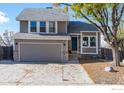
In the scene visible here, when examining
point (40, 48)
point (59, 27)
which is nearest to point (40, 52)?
point (40, 48)

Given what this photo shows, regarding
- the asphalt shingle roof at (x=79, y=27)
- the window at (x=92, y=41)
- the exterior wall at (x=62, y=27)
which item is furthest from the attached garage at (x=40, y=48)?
the window at (x=92, y=41)

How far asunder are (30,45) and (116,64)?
9.56m

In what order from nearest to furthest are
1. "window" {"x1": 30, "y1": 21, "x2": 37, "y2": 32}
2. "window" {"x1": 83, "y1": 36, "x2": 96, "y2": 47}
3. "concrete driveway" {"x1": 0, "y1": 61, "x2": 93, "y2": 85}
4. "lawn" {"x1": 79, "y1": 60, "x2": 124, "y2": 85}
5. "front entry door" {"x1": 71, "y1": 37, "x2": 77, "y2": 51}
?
"concrete driveway" {"x1": 0, "y1": 61, "x2": 93, "y2": 85}
"lawn" {"x1": 79, "y1": 60, "x2": 124, "y2": 85}
"window" {"x1": 30, "y1": 21, "x2": 37, "y2": 32}
"window" {"x1": 83, "y1": 36, "x2": 96, "y2": 47}
"front entry door" {"x1": 71, "y1": 37, "x2": 77, "y2": 51}

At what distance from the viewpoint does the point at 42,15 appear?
1120 inches

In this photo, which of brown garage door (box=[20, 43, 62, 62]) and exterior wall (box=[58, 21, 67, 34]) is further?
exterior wall (box=[58, 21, 67, 34])

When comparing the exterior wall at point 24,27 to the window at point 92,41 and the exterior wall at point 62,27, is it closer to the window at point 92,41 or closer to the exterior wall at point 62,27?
the exterior wall at point 62,27

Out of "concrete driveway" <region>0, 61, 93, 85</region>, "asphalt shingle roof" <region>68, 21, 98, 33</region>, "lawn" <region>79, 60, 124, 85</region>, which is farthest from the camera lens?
"asphalt shingle roof" <region>68, 21, 98, 33</region>

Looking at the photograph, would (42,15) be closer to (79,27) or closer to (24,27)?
(24,27)

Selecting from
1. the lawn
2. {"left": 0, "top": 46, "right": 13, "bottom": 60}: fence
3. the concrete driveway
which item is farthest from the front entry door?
the concrete driveway

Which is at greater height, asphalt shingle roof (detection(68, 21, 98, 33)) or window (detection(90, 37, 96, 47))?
asphalt shingle roof (detection(68, 21, 98, 33))

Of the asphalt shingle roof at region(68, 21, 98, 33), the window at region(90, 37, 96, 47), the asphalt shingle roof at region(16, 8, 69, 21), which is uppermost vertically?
the asphalt shingle roof at region(16, 8, 69, 21)

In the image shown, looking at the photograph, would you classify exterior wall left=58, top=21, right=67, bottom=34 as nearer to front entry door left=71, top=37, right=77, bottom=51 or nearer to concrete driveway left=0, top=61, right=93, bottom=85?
front entry door left=71, top=37, right=77, bottom=51

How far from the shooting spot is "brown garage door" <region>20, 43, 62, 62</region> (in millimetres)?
26266

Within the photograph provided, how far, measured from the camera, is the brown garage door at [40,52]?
2627cm
